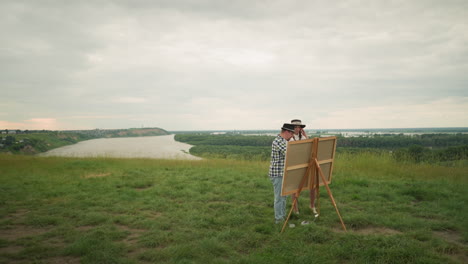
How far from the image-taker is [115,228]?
5203 mm

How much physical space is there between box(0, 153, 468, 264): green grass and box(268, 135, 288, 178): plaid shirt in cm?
114

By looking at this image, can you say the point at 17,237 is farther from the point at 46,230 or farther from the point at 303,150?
the point at 303,150

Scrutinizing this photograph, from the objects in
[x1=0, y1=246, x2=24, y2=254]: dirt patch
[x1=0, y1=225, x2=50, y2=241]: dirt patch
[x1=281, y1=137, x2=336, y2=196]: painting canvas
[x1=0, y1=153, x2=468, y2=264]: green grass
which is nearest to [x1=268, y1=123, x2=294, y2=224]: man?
[x1=281, y1=137, x2=336, y2=196]: painting canvas

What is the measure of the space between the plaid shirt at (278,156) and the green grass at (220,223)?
3.73ft

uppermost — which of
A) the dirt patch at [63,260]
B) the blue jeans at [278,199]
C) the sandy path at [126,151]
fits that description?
the blue jeans at [278,199]

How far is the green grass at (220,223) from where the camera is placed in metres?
3.99

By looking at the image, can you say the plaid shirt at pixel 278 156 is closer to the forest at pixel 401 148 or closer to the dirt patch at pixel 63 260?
the dirt patch at pixel 63 260

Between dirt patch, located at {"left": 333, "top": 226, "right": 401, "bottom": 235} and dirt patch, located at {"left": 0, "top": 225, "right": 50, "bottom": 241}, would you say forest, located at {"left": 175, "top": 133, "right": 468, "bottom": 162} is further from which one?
dirt patch, located at {"left": 0, "top": 225, "right": 50, "bottom": 241}

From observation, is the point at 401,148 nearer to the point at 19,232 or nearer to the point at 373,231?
A: the point at 373,231

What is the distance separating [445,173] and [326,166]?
8.19 metres

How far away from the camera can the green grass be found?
157 inches

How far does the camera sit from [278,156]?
518 cm

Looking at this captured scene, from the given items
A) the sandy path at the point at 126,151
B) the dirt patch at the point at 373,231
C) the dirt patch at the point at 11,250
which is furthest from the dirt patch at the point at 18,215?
the sandy path at the point at 126,151

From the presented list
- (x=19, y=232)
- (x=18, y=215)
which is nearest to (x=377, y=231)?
(x=19, y=232)
